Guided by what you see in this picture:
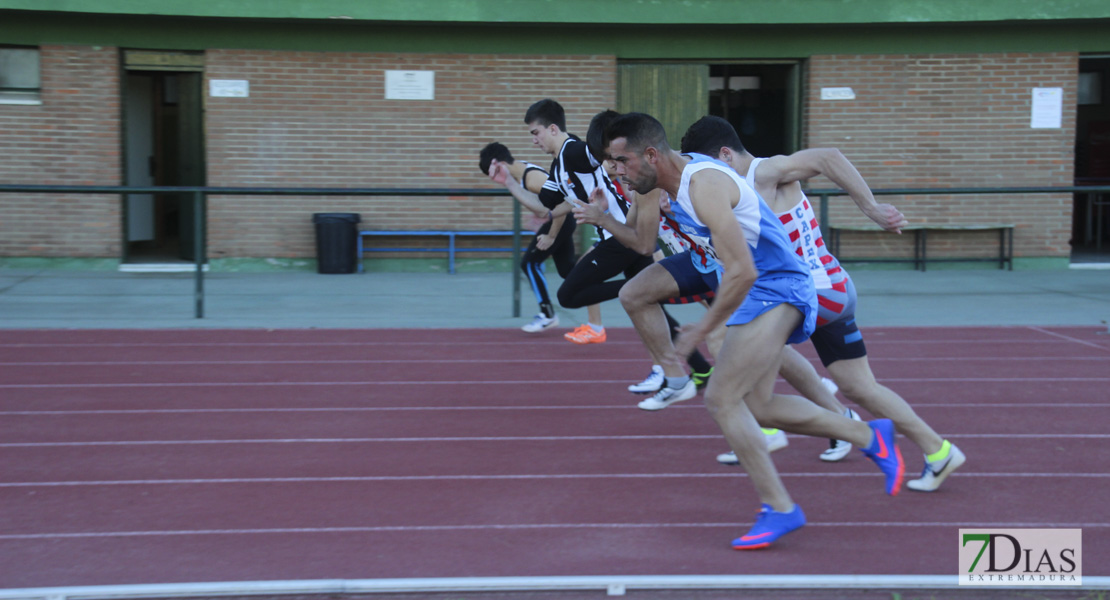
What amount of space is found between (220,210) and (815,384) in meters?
10.8

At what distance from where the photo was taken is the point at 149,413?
21.6ft

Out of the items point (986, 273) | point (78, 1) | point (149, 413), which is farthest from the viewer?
point (986, 273)

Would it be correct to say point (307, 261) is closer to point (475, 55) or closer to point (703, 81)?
point (475, 55)

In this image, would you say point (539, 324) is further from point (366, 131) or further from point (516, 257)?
point (366, 131)

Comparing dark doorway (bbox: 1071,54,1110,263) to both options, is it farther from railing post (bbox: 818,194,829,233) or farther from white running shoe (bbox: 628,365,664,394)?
white running shoe (bbox: 628,365,664,394)

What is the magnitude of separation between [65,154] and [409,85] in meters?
4.52

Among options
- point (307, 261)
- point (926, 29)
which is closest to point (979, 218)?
point (926, 29)

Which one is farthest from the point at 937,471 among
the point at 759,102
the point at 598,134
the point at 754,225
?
the point at 759,102

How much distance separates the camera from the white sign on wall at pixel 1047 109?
567 inches

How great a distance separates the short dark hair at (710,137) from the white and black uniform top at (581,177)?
6.90 feet

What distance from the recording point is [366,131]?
14141 mm

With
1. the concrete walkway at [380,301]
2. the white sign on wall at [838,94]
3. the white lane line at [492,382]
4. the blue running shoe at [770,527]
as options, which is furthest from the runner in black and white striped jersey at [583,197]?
the white sign on wall at [838,94]

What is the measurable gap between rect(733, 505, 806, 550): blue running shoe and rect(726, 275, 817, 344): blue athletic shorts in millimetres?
742

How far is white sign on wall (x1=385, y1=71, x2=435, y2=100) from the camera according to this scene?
14047 millimetres
